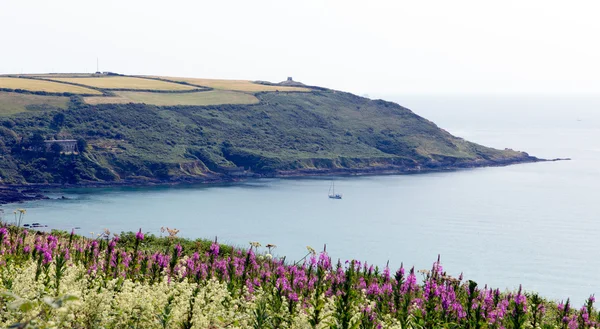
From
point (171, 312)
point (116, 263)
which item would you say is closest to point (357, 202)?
point (116, 263)

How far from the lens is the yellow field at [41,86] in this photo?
6860 inches

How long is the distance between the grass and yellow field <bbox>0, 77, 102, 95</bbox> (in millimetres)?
6172

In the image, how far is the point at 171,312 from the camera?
13.3 meters

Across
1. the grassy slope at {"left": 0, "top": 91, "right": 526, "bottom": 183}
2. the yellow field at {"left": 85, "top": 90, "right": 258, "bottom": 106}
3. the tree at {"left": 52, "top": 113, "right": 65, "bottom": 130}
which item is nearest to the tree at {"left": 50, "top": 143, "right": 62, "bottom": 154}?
the grassy slope at {"left": 0, "top": 91, "right": 526, "bottom": 183}

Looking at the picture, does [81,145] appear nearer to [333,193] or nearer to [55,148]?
[55,148]

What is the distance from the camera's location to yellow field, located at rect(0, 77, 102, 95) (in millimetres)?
174250

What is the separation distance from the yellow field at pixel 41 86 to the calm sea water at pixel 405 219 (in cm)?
5456

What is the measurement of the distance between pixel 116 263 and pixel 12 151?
124203 mm

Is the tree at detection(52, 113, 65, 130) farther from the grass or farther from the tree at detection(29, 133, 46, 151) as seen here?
the tree at detection(29, 133, 46, 151)

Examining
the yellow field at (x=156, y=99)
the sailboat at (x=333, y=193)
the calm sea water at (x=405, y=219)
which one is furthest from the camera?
the yellow field at (x=156, y=99)

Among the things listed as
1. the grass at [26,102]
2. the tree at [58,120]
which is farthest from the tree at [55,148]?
the grass at [26,102]

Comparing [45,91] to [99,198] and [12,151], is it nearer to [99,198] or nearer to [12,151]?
[12,151]

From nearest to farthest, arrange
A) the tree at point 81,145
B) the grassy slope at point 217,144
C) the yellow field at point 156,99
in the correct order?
the grassy slope at point 217,144 → the tree at point 81,145 → the yellow field at point 156,99

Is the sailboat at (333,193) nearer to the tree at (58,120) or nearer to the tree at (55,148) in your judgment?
the tree at (55,148)
